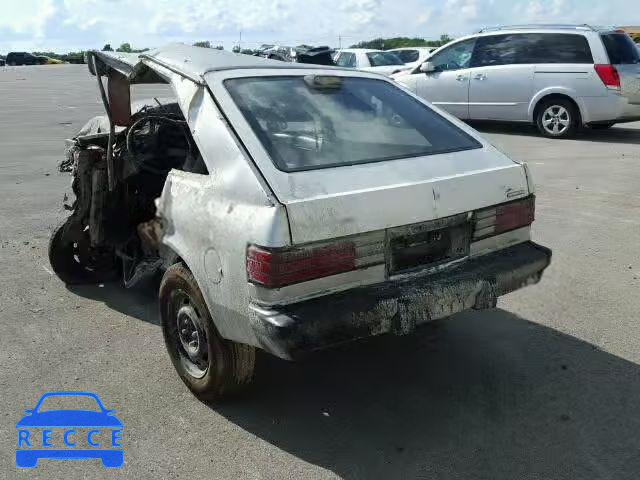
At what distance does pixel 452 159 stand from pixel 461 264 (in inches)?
22.0

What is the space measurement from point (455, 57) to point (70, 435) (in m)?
11.4

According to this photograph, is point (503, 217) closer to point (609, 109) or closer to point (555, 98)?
point (609, 109)

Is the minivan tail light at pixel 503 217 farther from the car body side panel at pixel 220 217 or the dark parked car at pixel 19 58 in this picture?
the dark parked car at pixel 19 58

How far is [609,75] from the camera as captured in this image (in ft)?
36.3

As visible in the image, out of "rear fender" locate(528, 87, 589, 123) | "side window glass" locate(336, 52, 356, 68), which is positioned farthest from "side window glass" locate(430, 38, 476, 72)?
"side window glass" locate(336, 52, 356, 68)

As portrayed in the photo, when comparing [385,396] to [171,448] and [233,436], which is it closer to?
[233,436]

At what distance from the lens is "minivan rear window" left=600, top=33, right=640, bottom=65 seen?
36.7 ft

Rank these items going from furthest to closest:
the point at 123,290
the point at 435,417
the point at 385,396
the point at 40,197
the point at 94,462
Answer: the point at 40,197, the point at 123,290, the point at 385,396, the point at 435,417, the point at 94,462

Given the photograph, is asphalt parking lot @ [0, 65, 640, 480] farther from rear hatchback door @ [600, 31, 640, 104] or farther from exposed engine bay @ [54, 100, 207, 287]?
rear hatchback door @ [600, 31, 640, 104]

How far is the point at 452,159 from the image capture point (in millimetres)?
3453

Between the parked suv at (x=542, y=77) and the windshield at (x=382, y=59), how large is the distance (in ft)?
11.5

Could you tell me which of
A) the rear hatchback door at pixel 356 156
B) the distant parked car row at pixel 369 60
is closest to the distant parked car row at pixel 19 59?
the distant parked car row at pixel 369 60

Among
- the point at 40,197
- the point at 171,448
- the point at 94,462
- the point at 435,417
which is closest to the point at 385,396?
the point at 435,417

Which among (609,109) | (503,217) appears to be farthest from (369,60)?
(503,217)
